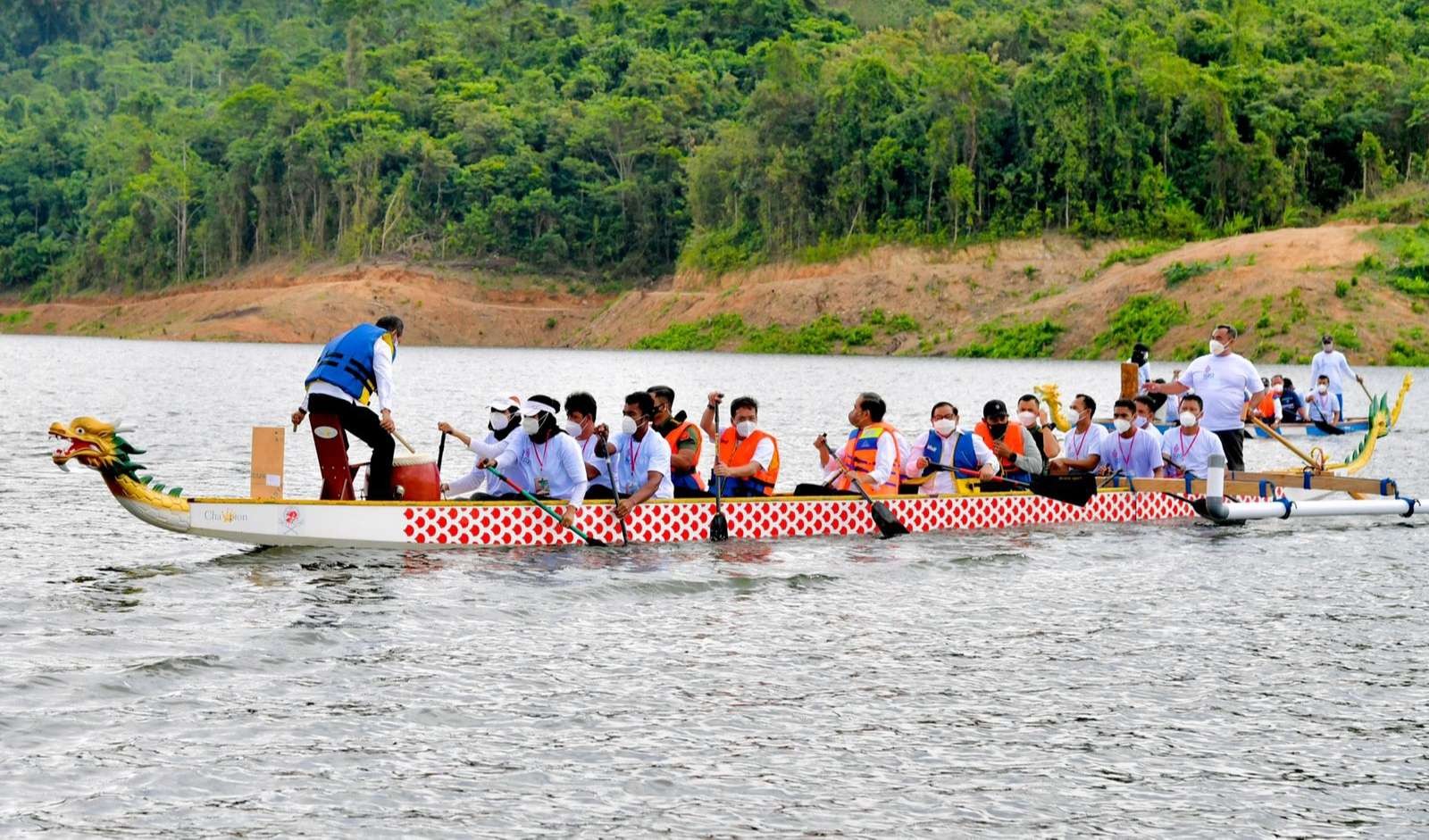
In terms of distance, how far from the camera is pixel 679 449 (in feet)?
66.7

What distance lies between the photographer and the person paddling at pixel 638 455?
1925cm

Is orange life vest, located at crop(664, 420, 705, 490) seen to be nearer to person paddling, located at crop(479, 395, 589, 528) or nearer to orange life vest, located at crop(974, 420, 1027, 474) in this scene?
person paddling, located at crop(479, 395, 589, 528)

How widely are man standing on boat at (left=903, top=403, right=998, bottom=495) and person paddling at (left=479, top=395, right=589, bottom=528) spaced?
4624mm

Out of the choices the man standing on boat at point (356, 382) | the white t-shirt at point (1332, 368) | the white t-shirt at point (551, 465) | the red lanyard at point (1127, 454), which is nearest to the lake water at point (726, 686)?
the white t-shirt at point (551, 465)

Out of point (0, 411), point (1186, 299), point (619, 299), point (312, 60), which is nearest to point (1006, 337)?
point (1186, 299)

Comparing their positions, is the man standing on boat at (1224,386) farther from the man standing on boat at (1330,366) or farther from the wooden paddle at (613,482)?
the man standing on boat at (1330,366)

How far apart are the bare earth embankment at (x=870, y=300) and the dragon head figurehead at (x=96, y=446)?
66271 millimetres

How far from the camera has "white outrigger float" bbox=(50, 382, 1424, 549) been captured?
17.8 meters

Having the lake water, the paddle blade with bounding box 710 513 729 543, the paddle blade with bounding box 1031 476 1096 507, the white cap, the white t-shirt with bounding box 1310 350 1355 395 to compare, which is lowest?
the lake water

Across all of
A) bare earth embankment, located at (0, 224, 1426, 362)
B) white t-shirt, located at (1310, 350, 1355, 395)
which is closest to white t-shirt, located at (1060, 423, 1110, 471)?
white t-shirt, located at (1310, 350, 1355, 395)

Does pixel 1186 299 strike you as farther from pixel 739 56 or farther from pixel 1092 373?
pixel 739 56

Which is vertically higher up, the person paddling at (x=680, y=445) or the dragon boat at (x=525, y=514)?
the person paddling at (x=680, y=445)

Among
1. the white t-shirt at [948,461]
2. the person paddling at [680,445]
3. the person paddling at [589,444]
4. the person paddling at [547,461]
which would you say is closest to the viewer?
the person paddling at [547,461]

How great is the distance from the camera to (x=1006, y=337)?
9162cm
